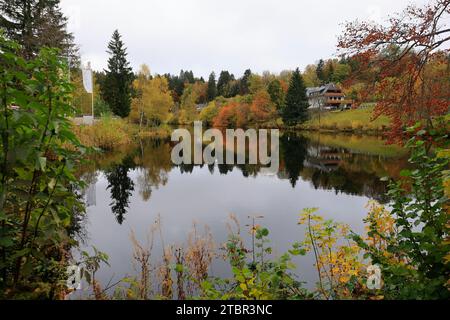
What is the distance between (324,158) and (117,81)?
29.4 metres

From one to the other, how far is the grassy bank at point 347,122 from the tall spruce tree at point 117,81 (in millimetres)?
26520

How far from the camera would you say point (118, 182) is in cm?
1320

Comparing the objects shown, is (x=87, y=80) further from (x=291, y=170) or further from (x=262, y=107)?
(x=262, y=107)

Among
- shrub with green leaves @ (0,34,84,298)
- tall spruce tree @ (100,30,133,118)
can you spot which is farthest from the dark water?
tall spruce tree @ (100,30,133,118)

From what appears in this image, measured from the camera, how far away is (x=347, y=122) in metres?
Result: 42.3

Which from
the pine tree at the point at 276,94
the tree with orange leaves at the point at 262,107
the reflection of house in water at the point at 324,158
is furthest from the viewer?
the pine tree at the point at 276,94

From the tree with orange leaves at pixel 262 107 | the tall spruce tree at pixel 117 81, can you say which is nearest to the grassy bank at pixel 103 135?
the tall spruce tree at pixel 117 81

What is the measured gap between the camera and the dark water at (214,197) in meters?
7.29

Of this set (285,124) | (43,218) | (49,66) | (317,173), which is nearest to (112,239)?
(43,218)

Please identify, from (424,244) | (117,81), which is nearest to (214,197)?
(424,244)

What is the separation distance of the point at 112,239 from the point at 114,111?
3453 cm

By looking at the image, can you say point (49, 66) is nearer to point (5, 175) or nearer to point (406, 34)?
point (5, 175)

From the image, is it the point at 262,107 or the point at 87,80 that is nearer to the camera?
the point at 87,80

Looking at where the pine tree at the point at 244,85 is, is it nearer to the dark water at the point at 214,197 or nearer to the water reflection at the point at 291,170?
the water reflection at the point at 291,170
